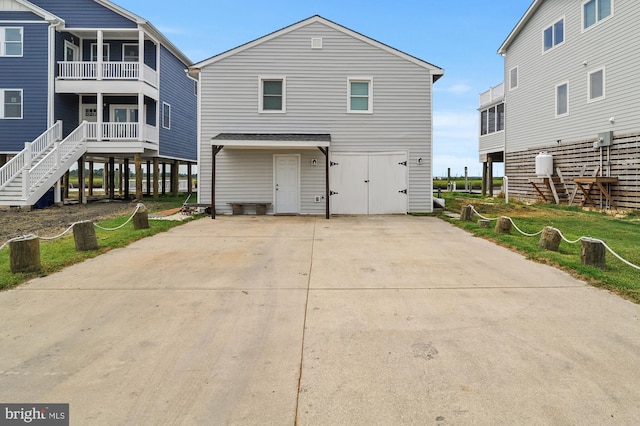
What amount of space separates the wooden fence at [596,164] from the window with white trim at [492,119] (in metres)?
4.21

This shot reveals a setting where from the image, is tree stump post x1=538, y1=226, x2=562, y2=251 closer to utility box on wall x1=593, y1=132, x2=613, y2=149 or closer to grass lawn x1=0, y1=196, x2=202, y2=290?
grass lawn x1=0, y1=196, x2=202, y2=290

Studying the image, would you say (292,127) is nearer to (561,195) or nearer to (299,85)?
(299,85)

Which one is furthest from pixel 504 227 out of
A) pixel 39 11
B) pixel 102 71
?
pixel 39 11

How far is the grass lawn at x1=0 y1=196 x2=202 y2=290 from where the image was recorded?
619 cm

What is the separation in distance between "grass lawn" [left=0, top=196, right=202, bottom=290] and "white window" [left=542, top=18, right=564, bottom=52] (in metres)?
18.1

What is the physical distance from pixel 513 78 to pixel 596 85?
7333 mm

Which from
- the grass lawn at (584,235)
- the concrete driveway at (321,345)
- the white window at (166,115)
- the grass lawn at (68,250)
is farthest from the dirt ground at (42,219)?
the grass lawn at (584,235)

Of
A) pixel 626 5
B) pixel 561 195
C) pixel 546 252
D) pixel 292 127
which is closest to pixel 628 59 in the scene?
pixel 626 5

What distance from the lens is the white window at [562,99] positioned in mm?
18031

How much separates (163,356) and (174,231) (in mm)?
7887

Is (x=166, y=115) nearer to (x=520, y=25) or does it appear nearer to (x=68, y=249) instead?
(x=68, y=249)

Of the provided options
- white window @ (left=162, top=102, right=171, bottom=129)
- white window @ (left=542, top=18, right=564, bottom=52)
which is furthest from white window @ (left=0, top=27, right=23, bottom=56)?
white window @ (left=542, top=18, right=564, bottom=52)

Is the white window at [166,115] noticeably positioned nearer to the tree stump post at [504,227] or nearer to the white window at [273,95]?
the white window at [273,95]

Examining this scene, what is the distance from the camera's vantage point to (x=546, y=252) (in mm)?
7930
